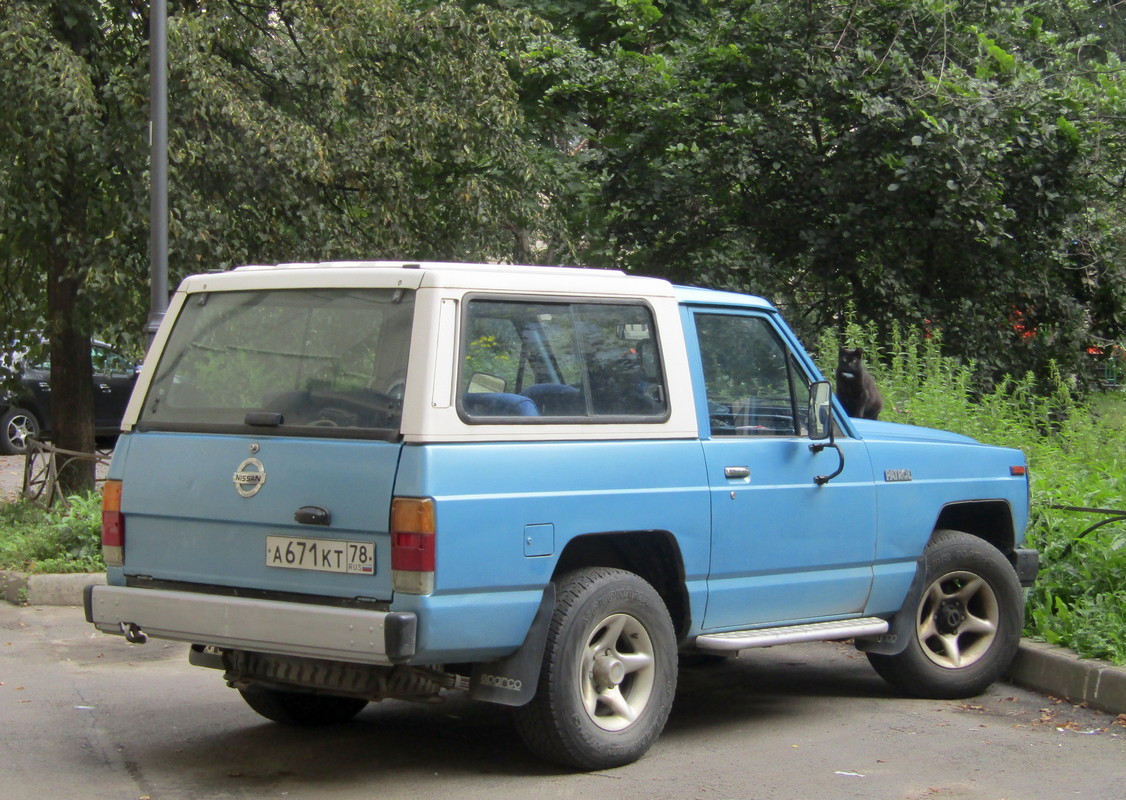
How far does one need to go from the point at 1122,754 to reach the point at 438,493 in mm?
3346

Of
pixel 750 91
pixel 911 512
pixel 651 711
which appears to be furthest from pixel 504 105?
pixel 651 711

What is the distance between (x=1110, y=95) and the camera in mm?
14383

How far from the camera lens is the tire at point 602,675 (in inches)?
204

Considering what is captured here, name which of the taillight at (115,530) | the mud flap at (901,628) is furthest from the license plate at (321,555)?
the mud flap at (901,628)

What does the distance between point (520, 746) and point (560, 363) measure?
172 cm

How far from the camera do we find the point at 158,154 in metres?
9.91

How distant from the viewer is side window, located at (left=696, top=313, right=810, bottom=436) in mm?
6008

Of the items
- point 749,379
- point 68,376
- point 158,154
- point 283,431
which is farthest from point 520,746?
point 68,376

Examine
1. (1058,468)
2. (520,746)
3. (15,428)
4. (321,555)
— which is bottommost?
(520,746)

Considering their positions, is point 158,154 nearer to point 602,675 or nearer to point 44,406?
point 602,675

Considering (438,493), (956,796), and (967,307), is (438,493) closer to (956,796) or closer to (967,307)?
(956,796)

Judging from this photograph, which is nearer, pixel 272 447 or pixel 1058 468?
pixel 272 447

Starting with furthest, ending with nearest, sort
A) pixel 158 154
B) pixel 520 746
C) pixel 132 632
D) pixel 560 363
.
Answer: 1. pixel 158 154
2. pixel 520 746
3. pixel 560 363
4. pixel 132 632

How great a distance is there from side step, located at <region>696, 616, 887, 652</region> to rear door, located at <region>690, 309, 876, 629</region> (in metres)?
0.05
